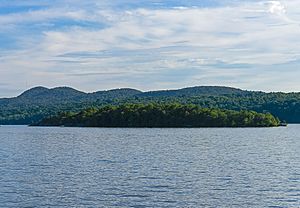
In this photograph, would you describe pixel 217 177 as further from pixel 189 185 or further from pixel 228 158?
pixel 228 158

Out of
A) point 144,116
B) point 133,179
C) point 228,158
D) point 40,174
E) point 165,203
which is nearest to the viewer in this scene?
point 165,203

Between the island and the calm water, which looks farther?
the island

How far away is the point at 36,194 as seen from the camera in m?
31.3

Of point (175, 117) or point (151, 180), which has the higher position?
point (175, 117)

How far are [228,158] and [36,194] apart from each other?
24028 millimetres

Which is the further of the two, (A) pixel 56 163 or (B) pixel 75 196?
(A) pixel 56 163

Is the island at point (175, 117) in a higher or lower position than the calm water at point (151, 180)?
higher

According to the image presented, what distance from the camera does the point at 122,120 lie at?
500ft

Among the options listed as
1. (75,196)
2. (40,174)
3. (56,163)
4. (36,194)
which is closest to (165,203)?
(75,196)

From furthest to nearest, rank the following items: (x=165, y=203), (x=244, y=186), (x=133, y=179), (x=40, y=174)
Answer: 1. (x=40, y=174)
2. (x=133, y=179)
3. (x=244, y=186)
4. (x=165, y=203)

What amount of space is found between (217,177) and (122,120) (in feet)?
378

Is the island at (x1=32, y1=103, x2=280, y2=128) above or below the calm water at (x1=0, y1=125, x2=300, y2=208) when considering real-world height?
above

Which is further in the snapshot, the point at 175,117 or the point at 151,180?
the point at 175,117

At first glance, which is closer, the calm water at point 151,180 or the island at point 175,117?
the calm water at point 151,180
